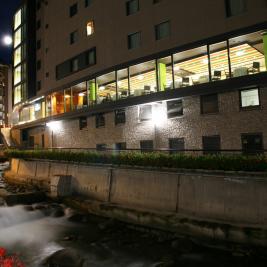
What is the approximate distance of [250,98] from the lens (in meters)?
15.7

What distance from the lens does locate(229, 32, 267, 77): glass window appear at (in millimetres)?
15773

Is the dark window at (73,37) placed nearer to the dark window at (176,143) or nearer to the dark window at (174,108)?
the dark window at (174,108)

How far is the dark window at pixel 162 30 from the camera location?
68.0 feet

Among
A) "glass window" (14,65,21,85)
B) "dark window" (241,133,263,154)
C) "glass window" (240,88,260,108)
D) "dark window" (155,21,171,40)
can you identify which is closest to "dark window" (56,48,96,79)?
"dark window" (155,21,171,40)

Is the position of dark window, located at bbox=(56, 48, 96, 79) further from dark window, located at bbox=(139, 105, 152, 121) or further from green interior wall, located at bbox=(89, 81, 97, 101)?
dark window, located at bbox=(139, 105, 152, 121)

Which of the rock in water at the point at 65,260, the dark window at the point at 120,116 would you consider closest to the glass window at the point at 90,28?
the dark window at the point at 120,116

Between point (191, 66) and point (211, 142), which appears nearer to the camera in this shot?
point (211, 142)

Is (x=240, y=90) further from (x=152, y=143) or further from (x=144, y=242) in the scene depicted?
(x=144, y=242)

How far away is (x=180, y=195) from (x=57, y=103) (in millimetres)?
22103

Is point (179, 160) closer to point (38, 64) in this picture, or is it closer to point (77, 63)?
point (77, 63)

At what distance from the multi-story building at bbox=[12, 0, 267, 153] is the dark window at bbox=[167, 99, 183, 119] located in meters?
0.07

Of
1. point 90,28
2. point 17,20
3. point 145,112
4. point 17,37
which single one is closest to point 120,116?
point 145,112

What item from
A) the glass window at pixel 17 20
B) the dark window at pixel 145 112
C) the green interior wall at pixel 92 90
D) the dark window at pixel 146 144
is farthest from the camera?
the glass window at pixel 17 20

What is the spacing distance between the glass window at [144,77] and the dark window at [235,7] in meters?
5.88
